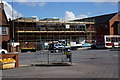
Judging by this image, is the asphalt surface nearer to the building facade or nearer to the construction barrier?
the construction barrier

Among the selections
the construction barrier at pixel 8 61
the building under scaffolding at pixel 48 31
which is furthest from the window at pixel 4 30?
the construction barrier at pixel 8 61

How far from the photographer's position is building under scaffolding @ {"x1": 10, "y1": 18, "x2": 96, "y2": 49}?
61.5 m

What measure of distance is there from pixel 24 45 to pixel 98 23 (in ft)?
107

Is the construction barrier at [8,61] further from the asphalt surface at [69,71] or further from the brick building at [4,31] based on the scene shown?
the brick building at [4,31]

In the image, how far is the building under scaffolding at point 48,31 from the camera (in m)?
61.5

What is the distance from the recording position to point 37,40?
211 ft

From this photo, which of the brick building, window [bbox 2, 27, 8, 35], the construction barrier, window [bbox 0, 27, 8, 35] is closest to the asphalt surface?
the construction barrier

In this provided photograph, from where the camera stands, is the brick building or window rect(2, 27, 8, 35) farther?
window rect(2, 27, 8, 35)

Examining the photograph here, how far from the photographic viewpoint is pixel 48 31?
65438 millimetres

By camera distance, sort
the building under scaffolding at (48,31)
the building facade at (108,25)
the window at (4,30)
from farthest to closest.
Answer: the building facade at (108,25), the building under scaffolding at (48,31), the window at (4,30)

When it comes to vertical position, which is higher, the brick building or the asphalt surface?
the brick building

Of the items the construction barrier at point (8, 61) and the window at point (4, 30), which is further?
the window at point (4, 30)

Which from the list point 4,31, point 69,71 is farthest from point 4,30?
point 69,71

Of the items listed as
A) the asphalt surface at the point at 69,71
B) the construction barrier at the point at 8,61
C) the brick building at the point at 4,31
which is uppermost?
the brick building at the point at 4,31
